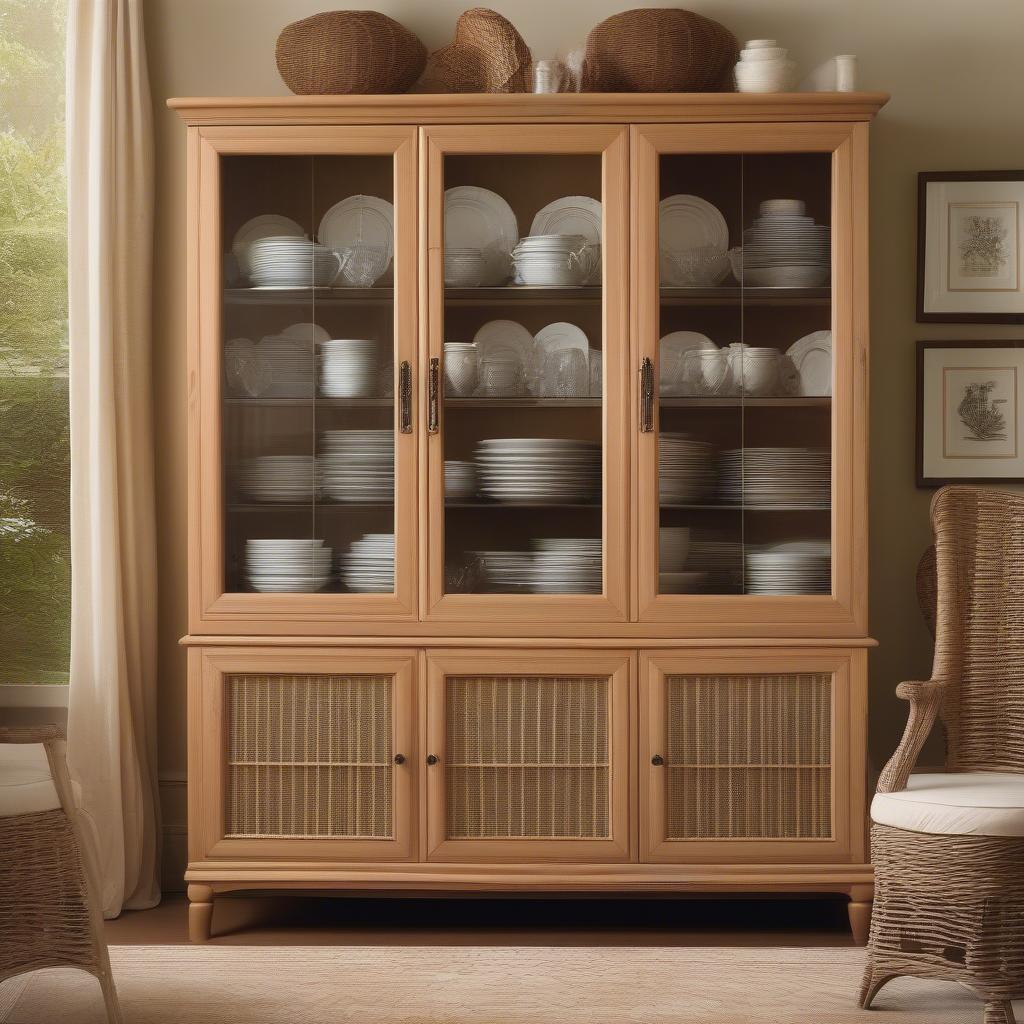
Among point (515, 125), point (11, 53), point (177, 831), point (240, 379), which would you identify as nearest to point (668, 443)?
point (515, 125)

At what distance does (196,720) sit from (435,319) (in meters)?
1.12

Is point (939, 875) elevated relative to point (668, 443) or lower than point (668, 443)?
lower

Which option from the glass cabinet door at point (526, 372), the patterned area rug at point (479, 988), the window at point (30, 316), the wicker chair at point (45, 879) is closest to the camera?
the wicker chair at point (45, 879)

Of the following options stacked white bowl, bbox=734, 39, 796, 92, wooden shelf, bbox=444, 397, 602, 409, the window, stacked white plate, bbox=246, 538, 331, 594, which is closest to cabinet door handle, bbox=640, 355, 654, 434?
wooden shelf, bbox=444, 397, 602, 409

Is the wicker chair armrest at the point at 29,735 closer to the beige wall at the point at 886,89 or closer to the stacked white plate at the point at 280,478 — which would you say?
the stacked white plate at the point at 280,478

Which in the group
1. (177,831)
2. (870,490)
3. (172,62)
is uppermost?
(172,62)

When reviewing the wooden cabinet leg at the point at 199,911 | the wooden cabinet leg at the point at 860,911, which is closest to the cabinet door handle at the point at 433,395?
the wooden cabinet leg at the point at 199,911

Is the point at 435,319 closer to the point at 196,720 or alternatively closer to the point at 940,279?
the point at 196,720

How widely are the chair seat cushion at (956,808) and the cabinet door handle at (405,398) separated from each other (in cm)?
133

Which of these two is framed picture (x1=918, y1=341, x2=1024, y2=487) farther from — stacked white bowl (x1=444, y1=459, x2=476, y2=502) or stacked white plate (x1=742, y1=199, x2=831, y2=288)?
stacked white bowl (x1=444, y1=459, x2=476, y2=502)

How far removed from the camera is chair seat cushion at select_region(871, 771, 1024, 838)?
6.95 ft

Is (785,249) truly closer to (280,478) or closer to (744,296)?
(744,296)

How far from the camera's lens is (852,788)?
2.64 metres

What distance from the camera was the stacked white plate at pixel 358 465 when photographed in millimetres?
2699
